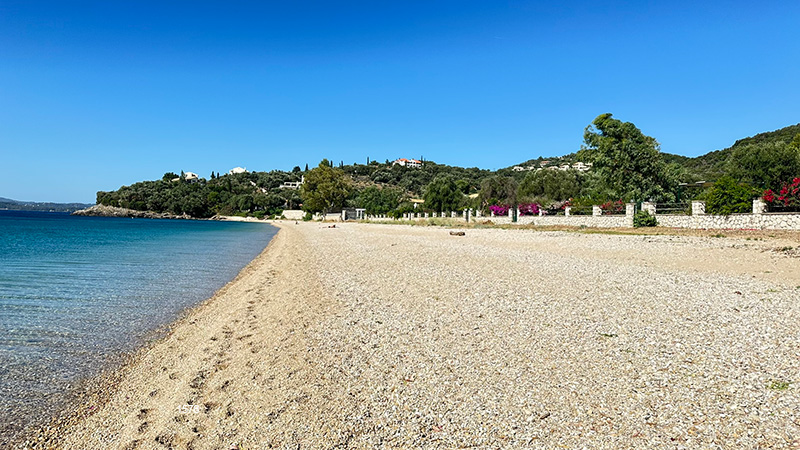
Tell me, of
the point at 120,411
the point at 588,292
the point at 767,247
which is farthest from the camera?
the point at 767,247

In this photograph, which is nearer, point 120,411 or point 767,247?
point 120,411

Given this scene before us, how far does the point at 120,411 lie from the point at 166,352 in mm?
1991

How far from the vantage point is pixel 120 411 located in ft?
14.2

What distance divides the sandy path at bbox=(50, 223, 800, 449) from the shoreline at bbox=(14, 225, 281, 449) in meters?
0.14

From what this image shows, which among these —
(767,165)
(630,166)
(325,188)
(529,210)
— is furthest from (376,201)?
(767,165)

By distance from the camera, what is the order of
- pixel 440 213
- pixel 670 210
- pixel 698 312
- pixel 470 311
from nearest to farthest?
pixel 698 312
pixel 470 311
pixel 670 210
pixel 440 213

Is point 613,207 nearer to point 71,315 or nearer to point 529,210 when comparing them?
point 529,210

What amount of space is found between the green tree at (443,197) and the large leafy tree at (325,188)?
21097 millimetres

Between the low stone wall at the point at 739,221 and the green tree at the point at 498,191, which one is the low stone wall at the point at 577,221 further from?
the green tree at the point at 498,191

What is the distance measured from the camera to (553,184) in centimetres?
5575

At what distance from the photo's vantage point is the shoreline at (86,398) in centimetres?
385

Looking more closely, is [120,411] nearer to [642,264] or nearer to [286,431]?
[286,431]

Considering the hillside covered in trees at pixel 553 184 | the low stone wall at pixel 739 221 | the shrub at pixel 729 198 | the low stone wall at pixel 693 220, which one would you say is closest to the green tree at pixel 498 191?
the hillside covered in trees at pixel 553 184

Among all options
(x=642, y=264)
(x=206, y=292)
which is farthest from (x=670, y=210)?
(x=206, y=292)
